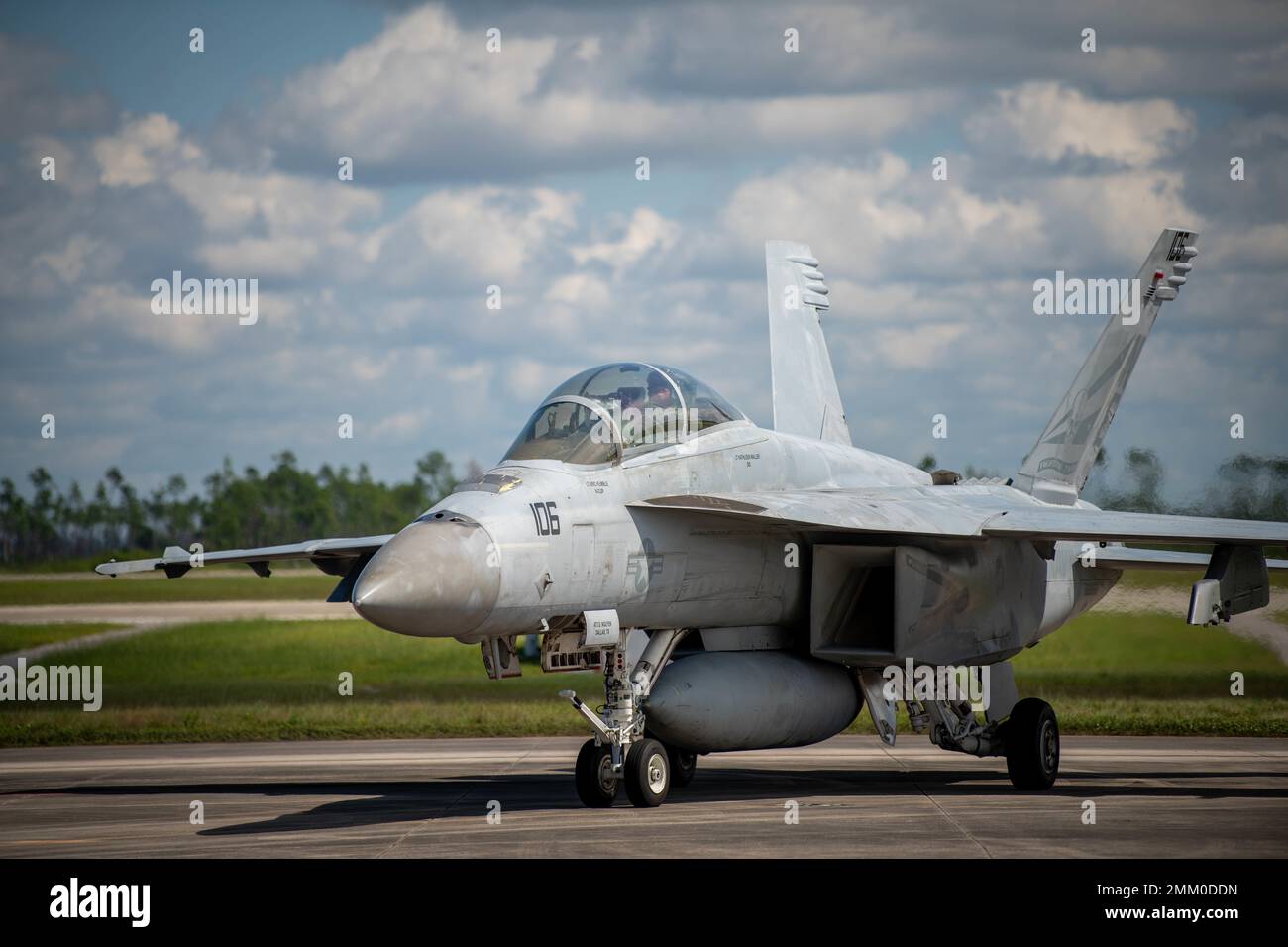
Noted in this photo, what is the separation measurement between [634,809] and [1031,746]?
154 inches

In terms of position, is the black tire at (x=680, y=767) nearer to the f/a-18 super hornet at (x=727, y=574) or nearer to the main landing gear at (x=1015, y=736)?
the f/a-18 super hornet at (x=727, y=574)

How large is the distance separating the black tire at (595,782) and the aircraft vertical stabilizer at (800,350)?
22.7 ft

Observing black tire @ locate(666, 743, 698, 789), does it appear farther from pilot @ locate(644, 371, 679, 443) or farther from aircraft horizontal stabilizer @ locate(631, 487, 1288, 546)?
pilot @ locate(644, 371, 679, 443)

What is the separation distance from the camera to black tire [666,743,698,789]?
14641 millimetres

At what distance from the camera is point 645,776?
12156mm

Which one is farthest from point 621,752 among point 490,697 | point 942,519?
point 490,697

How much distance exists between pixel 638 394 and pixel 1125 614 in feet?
42.1

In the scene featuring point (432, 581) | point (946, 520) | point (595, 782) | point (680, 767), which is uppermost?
point (946, 520)

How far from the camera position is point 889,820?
11.9m

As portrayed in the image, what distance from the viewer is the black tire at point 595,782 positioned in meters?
12.3

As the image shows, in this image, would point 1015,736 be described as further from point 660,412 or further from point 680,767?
point 660,412

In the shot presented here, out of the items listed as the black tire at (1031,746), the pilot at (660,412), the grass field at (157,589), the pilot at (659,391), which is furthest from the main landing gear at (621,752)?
the grass field at (157,589)
